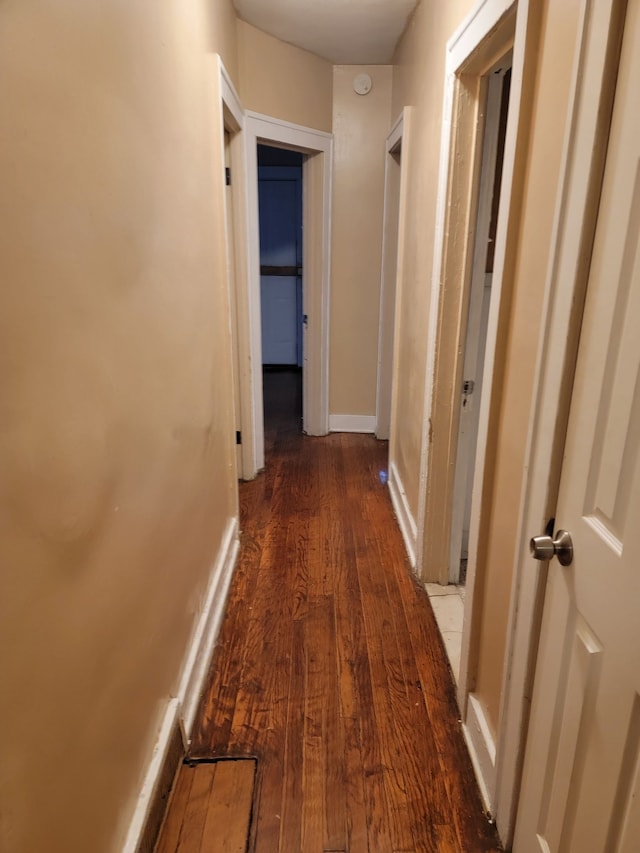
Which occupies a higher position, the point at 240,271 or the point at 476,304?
the point at 240,271

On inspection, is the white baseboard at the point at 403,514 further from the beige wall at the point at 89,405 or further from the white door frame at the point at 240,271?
the beige wall at the point at 89,405

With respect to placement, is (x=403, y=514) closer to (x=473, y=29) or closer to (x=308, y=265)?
(x=308, y=265)

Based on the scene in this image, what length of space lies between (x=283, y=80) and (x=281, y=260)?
119 inches

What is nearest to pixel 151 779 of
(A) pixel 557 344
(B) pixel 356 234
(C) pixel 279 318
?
(A) pixel 557 344

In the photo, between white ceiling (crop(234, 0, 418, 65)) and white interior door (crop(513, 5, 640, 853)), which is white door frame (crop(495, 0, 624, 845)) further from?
white ceiling (crop(234, 0, 418, 65))

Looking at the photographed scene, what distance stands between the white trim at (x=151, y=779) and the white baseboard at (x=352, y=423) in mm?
2999

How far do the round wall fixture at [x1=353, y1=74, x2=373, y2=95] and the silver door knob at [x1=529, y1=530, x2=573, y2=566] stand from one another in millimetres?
3521

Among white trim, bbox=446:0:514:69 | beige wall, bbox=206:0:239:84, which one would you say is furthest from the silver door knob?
beige wall, bbox=206:0:239:84

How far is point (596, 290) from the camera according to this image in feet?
3.15

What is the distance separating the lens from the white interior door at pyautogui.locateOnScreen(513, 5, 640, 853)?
856 mm

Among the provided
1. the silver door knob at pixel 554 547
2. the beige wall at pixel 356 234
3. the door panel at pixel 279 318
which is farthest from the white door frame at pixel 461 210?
the door panel at pixel 279 318

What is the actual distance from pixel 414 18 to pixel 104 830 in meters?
3.36

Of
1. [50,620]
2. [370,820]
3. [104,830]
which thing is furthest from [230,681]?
[50,620]

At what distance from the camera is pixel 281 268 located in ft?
20.7
